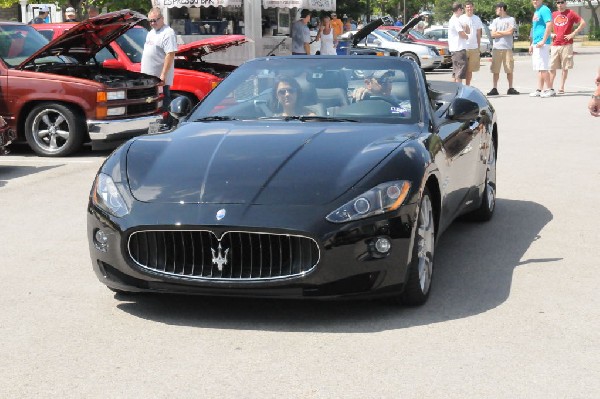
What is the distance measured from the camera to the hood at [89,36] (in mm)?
13539

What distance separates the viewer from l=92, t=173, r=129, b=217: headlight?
18.6ft

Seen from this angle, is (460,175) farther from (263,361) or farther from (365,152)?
(263,361)

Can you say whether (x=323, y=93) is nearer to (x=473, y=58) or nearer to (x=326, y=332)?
(x=326, y=332)

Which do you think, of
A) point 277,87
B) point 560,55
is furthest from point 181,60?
point 277,87

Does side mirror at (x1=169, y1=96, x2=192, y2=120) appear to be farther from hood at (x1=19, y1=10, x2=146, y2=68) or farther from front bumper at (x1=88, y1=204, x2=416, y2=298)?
hood at (x1=19, y1=10, x2=146, y2=68)

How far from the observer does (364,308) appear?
5910mm

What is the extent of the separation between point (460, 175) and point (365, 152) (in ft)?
5.03

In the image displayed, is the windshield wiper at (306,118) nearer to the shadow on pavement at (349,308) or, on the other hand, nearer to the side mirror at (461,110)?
the side mirror at (461,110)

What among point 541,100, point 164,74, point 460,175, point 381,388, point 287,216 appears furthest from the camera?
point 541,100

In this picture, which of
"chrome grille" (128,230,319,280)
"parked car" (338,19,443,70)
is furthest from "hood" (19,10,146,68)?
"parked car" (338,19,443,70)

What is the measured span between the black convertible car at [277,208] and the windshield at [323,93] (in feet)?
0.25

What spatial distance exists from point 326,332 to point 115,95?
8.82m

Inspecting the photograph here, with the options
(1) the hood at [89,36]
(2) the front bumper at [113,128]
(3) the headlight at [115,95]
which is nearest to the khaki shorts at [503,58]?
(1) the hood at [89,36]

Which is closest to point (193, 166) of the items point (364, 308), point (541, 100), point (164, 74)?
point (364, 308)
